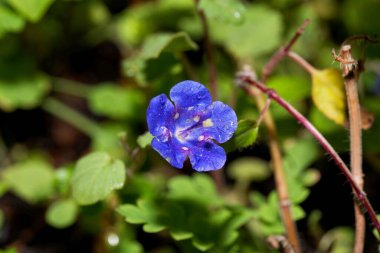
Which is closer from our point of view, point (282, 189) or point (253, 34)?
point (282, 189)

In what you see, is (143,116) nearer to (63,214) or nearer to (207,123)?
(63,214)

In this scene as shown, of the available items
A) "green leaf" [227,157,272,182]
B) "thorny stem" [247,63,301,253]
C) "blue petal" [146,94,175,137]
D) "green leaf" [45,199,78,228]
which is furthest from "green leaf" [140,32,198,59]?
"green leaf" [227,157,272,182]

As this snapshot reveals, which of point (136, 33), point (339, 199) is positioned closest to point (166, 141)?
point (339, 199)

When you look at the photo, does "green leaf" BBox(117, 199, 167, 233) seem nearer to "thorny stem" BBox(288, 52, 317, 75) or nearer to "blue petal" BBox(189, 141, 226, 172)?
"blue petal" BBox(189, 141, 226, 172)

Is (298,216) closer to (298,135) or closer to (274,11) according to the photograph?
(298,135)

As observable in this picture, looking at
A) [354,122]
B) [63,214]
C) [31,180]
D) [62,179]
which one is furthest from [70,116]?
[354,122]

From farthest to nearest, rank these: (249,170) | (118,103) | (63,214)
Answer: (118,103)
(249,170)
(63,214)

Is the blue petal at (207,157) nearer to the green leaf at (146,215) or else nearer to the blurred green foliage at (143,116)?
the blurred green foliage at (143,116)
